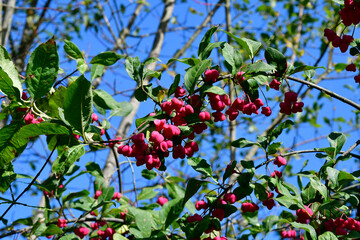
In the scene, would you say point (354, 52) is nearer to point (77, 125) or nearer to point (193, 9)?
point (77, 125)

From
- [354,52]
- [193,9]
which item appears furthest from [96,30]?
[354,52]

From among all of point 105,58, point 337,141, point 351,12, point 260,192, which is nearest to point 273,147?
point 260,192

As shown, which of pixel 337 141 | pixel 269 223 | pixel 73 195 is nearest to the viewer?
pixel 337 141

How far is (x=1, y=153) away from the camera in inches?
49.3

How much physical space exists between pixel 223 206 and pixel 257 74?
1.62 ft

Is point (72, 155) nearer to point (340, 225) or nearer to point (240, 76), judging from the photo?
point (240, 76)

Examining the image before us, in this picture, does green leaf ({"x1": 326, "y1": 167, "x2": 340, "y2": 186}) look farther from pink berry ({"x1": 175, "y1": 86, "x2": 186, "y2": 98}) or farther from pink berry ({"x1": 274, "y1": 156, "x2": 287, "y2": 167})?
pink berry ({"x1": 175, "y1": 86, "x2": 186, "y2": 98})

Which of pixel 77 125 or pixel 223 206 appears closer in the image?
pixel 77 125

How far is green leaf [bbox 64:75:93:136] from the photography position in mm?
1091

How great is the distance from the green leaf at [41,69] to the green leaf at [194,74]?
405 mm

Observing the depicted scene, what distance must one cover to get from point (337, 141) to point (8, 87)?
126 centimetres

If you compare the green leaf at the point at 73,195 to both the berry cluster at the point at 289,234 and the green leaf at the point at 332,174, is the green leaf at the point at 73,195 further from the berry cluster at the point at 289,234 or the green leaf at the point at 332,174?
the green leaf at the point at 332,174

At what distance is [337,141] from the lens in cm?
164

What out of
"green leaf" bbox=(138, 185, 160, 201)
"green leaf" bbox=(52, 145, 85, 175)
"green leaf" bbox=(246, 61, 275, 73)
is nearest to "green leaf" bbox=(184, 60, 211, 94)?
"green leaf" bbox=(246, 61, 275, 73)
